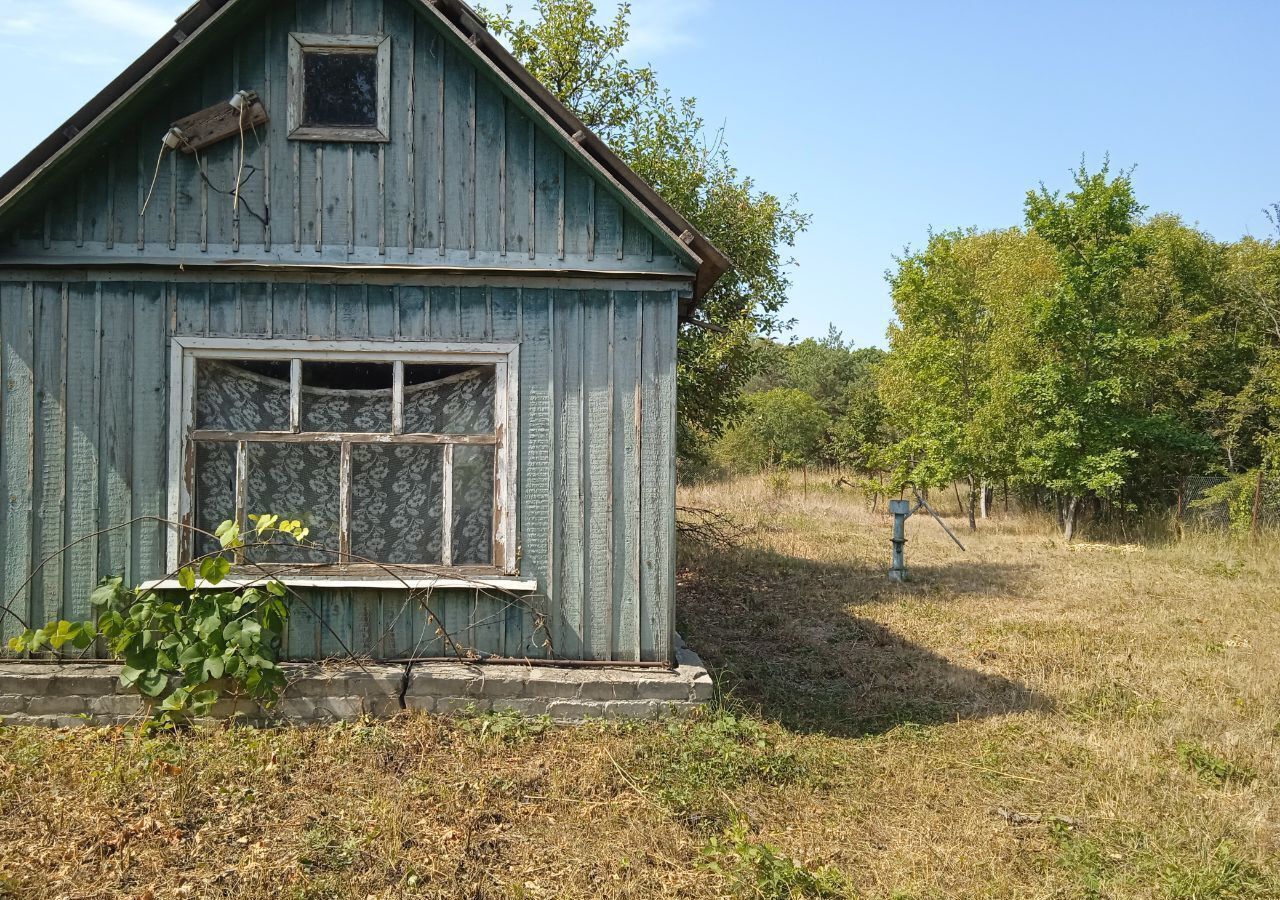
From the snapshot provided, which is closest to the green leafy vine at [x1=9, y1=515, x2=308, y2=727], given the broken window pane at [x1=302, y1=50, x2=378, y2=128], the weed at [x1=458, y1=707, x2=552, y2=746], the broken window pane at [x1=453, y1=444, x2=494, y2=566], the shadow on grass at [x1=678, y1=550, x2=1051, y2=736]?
the broken window pane at [x1=453, y1=444, x2=494, y2=566]

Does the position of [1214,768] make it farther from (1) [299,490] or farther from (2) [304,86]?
(2) [304,86]

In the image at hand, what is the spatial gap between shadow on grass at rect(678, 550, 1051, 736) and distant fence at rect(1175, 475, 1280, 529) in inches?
291

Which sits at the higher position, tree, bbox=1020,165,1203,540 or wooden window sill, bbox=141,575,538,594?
tree, bbox=1020,165,1203,540

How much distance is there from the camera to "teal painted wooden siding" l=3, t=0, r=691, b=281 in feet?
20.6

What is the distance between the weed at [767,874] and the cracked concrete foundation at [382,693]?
158 centimetres

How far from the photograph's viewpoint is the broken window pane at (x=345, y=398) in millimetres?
6406

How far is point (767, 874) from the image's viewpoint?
14.6 feet

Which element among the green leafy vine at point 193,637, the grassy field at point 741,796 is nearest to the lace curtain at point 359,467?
the green leafy vine at point 193,637

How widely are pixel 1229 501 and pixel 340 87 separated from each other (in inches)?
793

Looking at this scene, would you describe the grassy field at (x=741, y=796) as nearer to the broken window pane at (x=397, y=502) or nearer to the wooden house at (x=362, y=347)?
the wooden house at (x=362, y=347)

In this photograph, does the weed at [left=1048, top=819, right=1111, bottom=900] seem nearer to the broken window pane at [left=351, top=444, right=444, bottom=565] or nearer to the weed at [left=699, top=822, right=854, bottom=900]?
the weed at [left=699, top=822, right=854, bottom=900]

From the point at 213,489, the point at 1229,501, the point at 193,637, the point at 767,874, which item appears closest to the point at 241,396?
the point at 213,489

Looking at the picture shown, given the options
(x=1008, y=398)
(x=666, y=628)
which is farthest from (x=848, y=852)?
(x=1008, y=398)

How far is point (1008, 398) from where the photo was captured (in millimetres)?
21781
